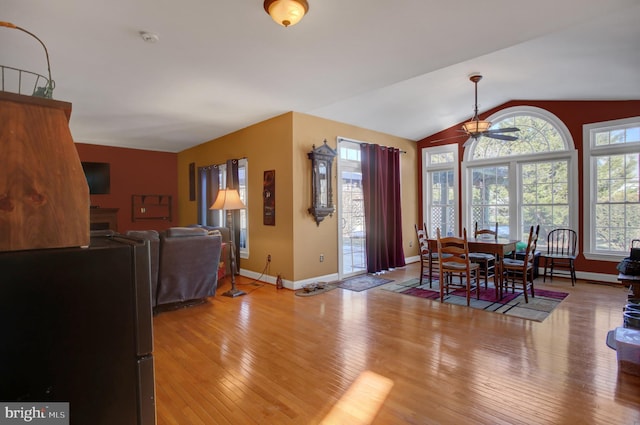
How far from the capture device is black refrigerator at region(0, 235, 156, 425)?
0.61m

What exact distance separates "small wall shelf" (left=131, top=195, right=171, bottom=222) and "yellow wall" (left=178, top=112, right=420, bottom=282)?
2.70 m

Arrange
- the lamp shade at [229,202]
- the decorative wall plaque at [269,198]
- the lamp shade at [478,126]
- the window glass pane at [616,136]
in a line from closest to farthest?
1. the lamp shade at [478,126]
2. the lamp shade at [229,202]
3. the window glass pane at [616,136]
4. the decorative wall plaque at [269,198]

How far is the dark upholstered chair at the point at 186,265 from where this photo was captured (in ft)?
12.9

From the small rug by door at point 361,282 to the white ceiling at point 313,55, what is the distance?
2.79 meters

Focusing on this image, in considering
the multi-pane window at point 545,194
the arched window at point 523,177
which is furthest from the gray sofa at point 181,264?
the multi-pane window at point 545,194

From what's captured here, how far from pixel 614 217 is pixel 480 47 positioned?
4200mm

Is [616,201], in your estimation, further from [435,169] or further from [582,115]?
[435,169]

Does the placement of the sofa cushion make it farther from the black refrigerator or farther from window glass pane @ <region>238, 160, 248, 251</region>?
the black refrigerator

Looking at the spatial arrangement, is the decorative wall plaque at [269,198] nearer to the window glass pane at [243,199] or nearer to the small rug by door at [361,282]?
the window glass pane at [243,199]

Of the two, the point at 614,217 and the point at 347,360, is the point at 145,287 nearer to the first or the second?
the point at 347,360

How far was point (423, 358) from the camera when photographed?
270 centimetres

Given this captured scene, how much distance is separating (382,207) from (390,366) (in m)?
3.98

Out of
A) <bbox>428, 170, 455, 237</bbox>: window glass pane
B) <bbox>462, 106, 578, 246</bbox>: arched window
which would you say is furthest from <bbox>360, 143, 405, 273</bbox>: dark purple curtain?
<bbox>462, 106, 578, 246</bbox>: arched window

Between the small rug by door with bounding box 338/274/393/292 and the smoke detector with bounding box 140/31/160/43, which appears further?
the small rug by door with bounding box 338/274/393/292
